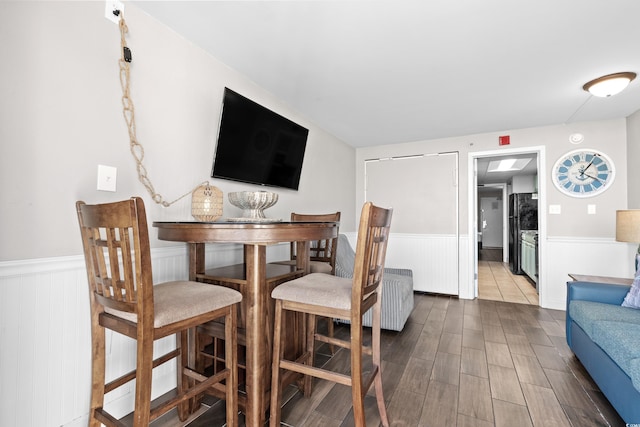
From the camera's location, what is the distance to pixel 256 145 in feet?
8.45

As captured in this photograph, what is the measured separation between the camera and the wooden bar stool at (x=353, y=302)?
1290mm

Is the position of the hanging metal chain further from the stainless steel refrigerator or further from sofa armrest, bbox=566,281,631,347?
the stainless steel refrigerator

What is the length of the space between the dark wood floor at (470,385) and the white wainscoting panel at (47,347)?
1.47ft

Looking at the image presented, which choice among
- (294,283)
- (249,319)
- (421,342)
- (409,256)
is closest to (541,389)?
(421,342)

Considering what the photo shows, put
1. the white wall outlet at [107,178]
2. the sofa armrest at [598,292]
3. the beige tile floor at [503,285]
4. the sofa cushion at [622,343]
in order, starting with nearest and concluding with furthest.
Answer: the sofa cushion at [622,343] < the white wall outlet at [107,178] < the sofa armrest at [598,292] < the beige tile floor at [503,285]

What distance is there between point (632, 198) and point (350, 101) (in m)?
3.45

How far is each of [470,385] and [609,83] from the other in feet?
9.15

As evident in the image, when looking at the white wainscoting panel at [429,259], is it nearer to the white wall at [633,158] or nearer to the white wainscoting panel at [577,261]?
the white wainscoting panel at [577,261]

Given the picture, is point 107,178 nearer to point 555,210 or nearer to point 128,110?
point 128,110

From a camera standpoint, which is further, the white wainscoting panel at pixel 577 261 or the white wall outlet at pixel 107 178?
the white wainscoting panel at pixel 577 261

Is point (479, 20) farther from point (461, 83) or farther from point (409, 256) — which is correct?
point (409, 256)

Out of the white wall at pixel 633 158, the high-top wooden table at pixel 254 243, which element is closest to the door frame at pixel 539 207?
the white wall at pixel 633 158

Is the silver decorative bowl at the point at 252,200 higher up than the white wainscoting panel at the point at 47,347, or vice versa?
the silver decorative bowl at the point at 252,200

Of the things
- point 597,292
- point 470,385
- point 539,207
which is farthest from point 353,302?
point 539,207
